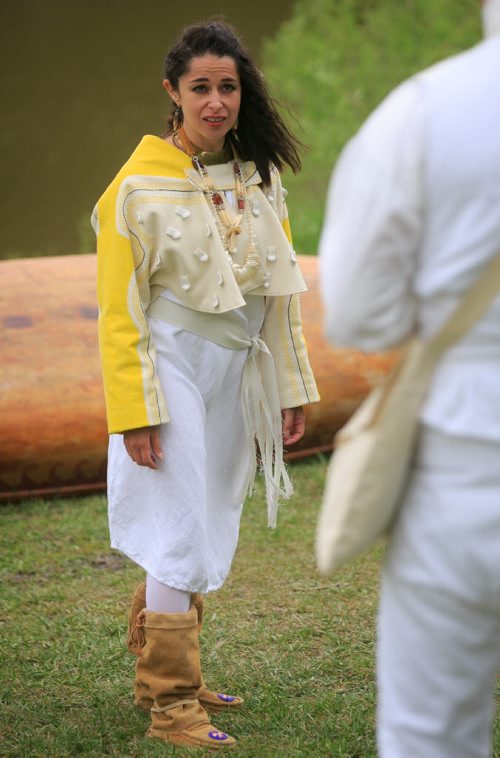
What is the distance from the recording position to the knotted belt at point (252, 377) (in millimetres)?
2791

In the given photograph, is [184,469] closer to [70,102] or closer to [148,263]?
[148,263]

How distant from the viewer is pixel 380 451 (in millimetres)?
1703

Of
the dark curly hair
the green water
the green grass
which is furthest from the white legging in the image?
the green grass

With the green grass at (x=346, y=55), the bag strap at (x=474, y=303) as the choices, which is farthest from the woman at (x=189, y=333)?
the green grass at (x=346, y=55)

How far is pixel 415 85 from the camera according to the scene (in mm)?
1650

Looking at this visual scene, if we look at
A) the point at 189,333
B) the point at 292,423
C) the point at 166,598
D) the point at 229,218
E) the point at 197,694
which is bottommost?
the point at 197,694

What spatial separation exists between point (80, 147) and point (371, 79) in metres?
3.04

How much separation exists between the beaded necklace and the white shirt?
112cm

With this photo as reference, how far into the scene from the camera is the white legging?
9.27 ft

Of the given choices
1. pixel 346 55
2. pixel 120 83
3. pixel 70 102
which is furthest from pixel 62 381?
pixel 346 55

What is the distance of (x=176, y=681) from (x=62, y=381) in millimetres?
2336

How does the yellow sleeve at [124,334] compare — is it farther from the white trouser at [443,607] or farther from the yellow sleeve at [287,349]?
the white trouser at [443,607]

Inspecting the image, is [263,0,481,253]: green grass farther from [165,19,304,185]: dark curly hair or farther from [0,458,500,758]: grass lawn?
[165,19,304,185]: dark curly hair

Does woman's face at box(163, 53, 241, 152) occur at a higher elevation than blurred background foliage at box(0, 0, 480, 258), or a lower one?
higher
